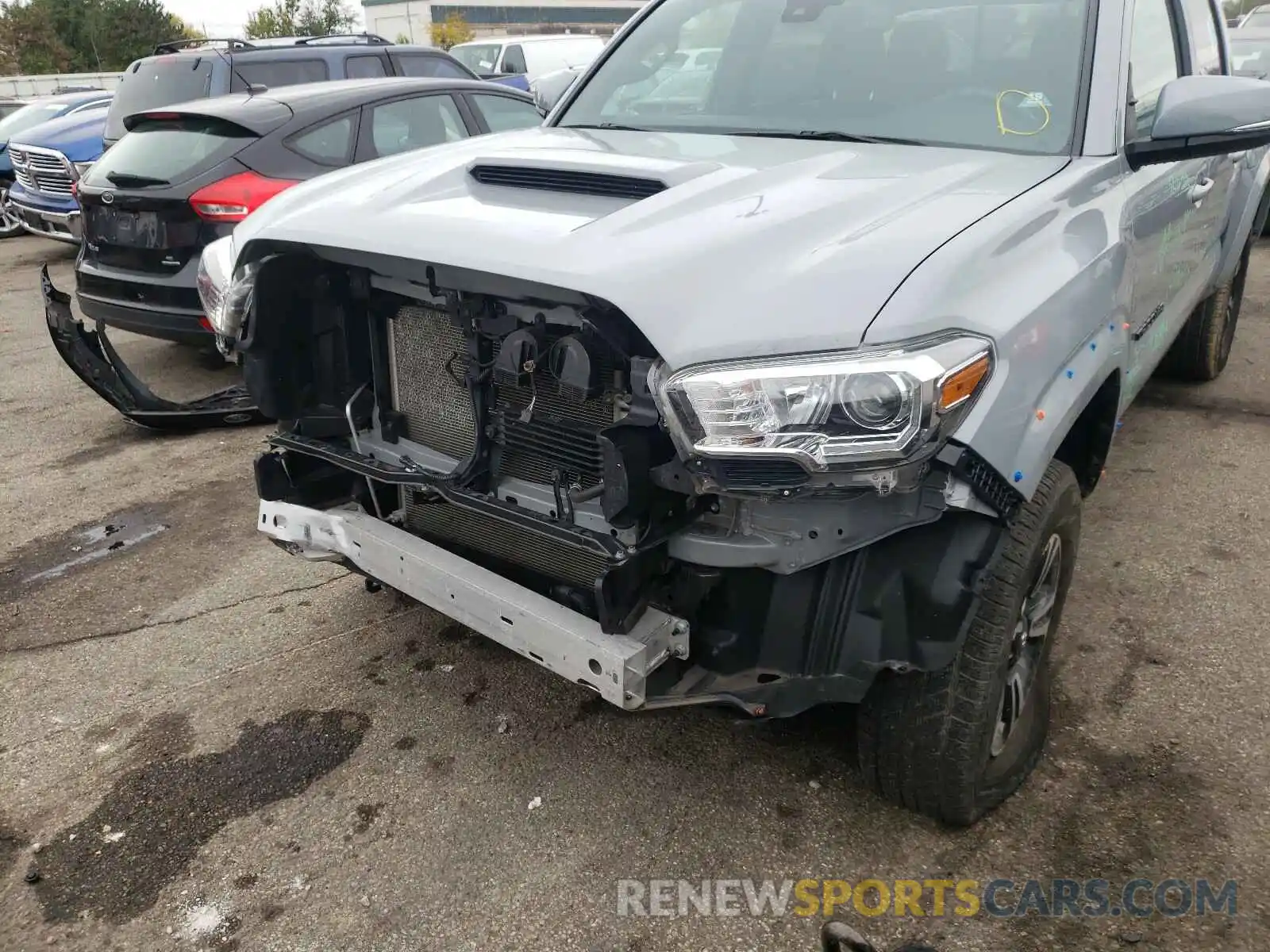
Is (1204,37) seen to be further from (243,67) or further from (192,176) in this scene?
(243,67)

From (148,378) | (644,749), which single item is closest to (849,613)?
(644,749)

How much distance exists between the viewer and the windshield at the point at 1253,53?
9.08 metres

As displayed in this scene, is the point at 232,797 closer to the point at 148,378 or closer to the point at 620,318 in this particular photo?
the point at 620,318

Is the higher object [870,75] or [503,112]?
[870,75]

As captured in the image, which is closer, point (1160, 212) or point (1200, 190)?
point (1160, 212)

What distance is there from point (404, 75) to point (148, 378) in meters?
3.25

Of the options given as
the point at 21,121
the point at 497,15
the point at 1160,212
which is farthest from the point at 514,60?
the point at 497,15

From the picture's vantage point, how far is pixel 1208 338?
201 inches

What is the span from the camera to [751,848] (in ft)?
7.86

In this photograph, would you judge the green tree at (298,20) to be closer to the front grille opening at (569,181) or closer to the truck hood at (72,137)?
the truck hood at (72,137)

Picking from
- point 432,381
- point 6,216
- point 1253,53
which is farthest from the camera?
point 6,216

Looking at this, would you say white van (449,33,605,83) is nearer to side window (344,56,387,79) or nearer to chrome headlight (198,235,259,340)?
side window (344,56,387,79)

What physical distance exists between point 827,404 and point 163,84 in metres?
7.10

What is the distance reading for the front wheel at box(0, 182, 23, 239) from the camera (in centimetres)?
1212
